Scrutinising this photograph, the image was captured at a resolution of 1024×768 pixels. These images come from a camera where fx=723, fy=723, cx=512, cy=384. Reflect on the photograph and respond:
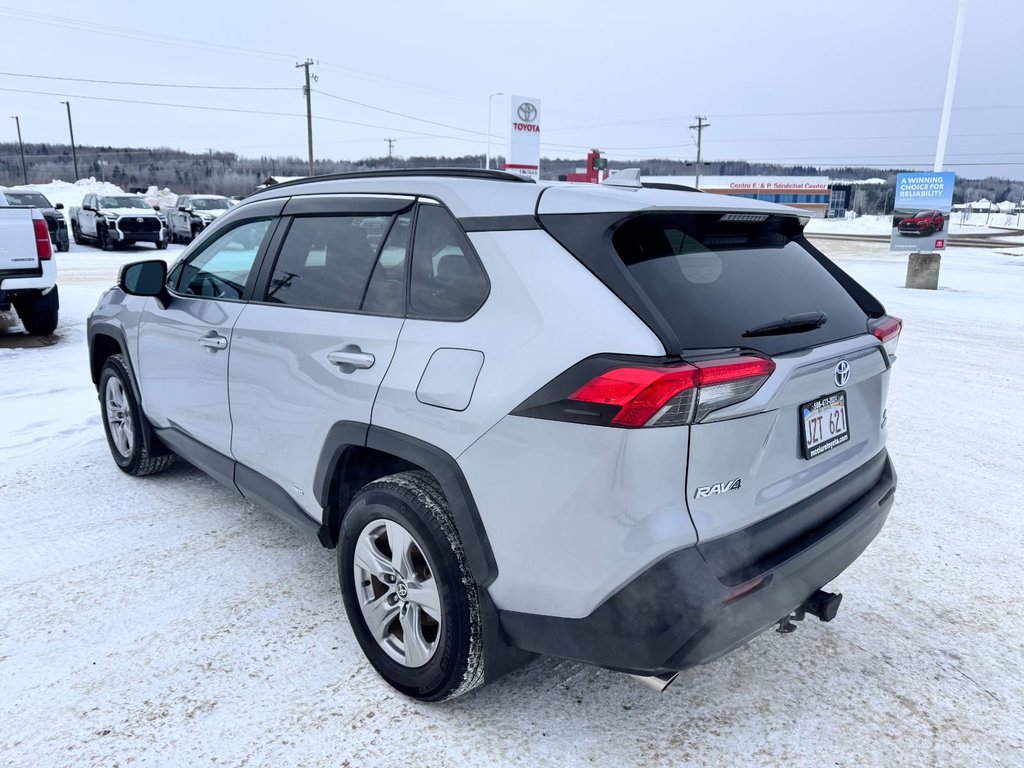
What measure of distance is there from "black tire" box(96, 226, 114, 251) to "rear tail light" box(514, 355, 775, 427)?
25.8m

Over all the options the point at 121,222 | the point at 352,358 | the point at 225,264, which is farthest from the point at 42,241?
the point at 121,222

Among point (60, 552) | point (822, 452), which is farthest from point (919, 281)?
point (60, 552)

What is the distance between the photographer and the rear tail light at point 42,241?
27.6 feet

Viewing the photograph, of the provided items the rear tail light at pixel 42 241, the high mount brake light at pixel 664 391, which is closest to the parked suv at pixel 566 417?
the high mount brake light at pixel 664 391

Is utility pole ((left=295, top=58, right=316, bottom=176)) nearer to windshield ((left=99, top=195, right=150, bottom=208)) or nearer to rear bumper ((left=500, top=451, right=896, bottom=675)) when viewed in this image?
windshield ((left=99, top=195, right=150, bottom=208))

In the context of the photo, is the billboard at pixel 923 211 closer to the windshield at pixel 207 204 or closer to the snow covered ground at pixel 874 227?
the windshield at pixel 207 204

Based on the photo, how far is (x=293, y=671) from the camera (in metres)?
2.73

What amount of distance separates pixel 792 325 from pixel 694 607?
94 centimetres

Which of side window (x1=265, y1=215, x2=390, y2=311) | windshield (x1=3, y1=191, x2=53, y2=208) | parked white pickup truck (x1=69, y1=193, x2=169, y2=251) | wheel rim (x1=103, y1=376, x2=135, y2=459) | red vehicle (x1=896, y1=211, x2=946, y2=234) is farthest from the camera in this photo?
parked white pickup truck (x1=69, y1=193, x2=169, y2=251)

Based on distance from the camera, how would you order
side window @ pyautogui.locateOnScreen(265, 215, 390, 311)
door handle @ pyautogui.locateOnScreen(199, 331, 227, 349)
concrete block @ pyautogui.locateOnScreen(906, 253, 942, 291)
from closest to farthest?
1. side window @ pyautogui.locateOnScreen(265, 215, 390, 311)
2. door handle @ pyautogui.locateOnScreen(199, 331, 227, 349)
3. concrete block @ pyautogui.locateOnScreen(906, 253, 942, 291)

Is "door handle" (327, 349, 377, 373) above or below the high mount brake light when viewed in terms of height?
below

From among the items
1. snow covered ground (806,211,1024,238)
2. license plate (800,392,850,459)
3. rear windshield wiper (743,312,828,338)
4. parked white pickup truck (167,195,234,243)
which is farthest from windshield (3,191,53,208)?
snow covered ground (806,211,1024,238)

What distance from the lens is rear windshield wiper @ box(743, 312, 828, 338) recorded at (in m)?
2.18

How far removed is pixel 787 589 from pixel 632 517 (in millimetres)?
585
